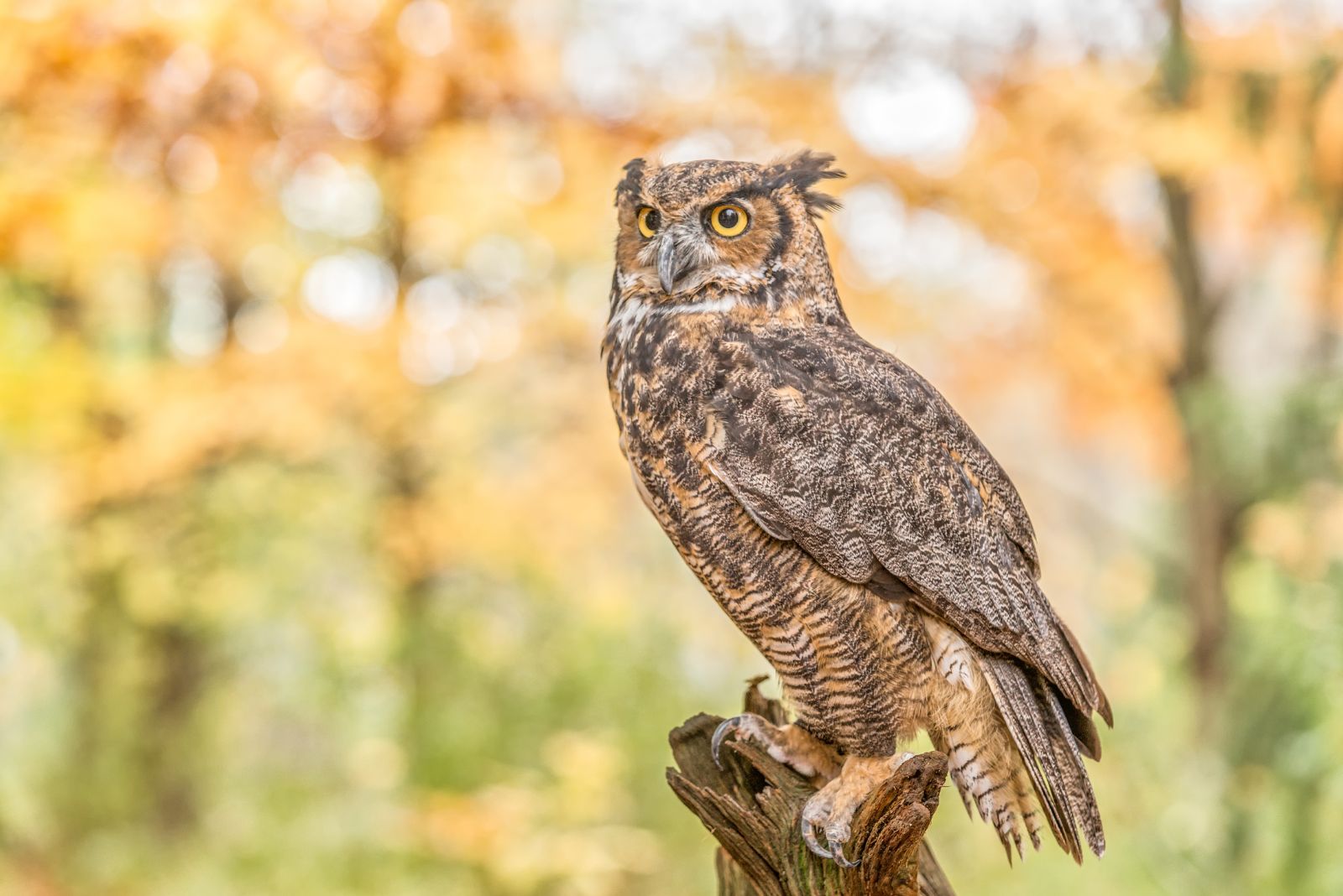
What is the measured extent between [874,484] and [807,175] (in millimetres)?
522

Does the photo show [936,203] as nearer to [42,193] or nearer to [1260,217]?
[1260,217]

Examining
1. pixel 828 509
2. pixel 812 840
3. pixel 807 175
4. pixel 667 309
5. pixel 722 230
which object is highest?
pixel 807 175

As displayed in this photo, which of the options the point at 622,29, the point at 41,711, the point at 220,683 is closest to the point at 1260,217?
the point at 622,29

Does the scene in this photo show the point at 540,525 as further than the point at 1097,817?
Yes

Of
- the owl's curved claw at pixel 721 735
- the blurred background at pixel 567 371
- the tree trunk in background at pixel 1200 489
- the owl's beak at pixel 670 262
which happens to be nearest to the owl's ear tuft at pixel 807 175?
the owl's beak at pixel 670 262

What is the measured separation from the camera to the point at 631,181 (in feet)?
5.98

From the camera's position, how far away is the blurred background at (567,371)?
11.4ft

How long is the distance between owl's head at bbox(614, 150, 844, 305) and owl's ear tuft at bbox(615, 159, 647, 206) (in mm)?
11

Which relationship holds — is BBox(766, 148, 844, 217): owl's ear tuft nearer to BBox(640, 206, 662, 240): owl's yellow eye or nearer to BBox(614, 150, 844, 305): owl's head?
BBox(614, 150, 844, 305): owl's head

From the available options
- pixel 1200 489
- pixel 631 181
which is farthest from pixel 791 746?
pixel 1200 489

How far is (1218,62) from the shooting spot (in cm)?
433

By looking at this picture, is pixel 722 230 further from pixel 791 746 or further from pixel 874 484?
pixel 791 746

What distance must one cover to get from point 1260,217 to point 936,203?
210 cm

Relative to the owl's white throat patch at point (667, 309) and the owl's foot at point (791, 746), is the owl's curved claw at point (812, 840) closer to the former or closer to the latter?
the owl's foot at point (791, 746)
